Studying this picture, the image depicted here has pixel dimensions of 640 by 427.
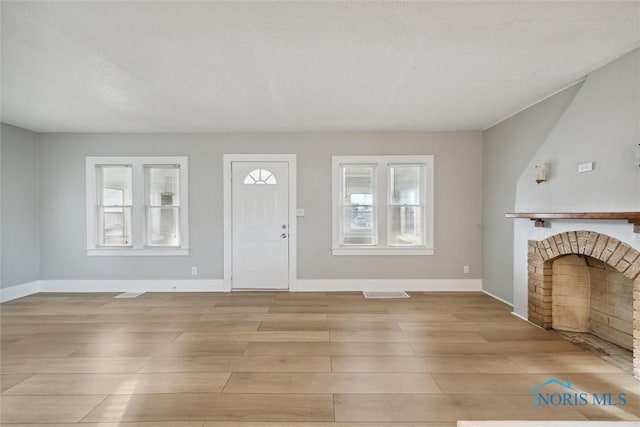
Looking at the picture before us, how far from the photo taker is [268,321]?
11.7 feet

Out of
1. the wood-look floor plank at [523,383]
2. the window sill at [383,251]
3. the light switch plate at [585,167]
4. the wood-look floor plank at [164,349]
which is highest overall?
the light switch plate at [585,167]

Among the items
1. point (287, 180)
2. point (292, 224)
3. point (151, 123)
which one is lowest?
point (292, 224)

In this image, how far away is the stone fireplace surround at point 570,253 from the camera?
2.37 metres

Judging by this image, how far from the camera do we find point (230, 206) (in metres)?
4.86

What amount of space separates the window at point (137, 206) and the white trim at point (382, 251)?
253cm

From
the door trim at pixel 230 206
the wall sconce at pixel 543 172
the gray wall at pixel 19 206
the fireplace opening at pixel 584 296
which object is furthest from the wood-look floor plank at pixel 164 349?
the wall sconce at pixel 543 172

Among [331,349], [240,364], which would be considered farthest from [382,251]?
[240,364]

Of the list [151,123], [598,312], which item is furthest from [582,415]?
[151,123]

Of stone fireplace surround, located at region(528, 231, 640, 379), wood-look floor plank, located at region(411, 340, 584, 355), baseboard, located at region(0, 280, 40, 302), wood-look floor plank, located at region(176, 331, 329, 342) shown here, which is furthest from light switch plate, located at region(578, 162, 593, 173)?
baseboard, located at region(0, 280, 40, 302)

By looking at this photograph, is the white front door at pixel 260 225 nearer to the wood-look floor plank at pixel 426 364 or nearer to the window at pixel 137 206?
the window at pixel 137 206

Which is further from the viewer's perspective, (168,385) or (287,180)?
→ (287,180)

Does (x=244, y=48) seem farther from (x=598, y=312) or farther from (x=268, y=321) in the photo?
(x=598, y=312)

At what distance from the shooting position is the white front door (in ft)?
15.9

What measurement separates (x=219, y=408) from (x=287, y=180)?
11.2ft
